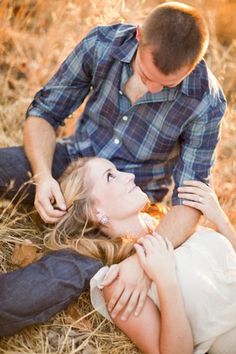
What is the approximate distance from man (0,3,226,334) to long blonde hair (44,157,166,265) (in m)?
0.06

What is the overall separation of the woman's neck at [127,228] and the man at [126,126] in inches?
4.2

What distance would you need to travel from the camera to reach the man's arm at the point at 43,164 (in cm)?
260

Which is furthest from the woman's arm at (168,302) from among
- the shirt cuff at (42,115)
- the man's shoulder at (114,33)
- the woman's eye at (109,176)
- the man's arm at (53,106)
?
the man's shoulder at (114,33)

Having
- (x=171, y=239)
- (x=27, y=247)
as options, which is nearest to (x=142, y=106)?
(x=171, y=239)

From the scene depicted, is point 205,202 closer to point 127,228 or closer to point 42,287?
point 127,228

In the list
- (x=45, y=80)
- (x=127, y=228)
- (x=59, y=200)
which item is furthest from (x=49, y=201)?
(x=45, y=80)

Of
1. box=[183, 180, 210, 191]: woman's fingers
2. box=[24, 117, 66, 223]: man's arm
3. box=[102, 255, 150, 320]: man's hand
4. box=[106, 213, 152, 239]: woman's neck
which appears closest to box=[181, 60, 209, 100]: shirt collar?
box=[183, 180, 210, 191]: woman's fingers

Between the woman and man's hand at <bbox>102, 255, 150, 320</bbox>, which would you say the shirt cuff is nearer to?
the woman

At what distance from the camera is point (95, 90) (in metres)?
2.93

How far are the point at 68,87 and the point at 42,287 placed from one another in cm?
107

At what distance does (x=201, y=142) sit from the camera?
2.72 m

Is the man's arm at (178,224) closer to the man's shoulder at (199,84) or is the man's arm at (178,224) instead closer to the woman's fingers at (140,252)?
the woman's fingers at (140,252)

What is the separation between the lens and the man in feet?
8.50

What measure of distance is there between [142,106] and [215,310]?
3.37ft
